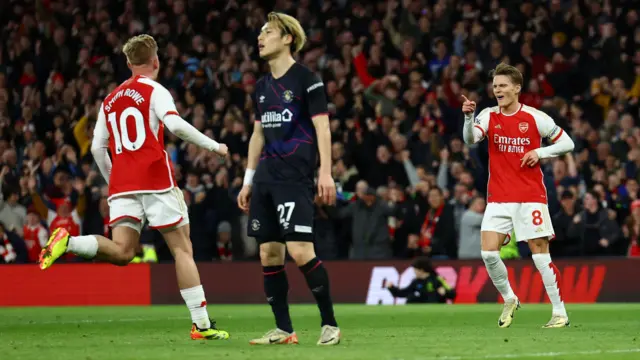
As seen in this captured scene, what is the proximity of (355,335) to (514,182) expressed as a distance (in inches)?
94.5

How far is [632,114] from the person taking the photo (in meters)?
21.5

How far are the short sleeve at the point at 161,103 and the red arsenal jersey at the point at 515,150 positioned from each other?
11.7 ft

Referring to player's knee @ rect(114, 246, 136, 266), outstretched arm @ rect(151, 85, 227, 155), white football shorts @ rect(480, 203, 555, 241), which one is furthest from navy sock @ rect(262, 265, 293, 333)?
white football shorts @ rect(480, 203, 555, 241)

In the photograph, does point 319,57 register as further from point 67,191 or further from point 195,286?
point 195,286

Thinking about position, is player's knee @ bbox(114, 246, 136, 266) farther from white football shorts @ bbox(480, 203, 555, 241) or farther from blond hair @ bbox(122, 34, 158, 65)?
white football shorts @ bbox(480, 203, 555, 241)

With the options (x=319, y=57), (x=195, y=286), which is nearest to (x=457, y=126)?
(x=319, y=57)

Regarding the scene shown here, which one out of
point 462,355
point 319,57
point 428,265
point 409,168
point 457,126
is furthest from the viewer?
point 319,57

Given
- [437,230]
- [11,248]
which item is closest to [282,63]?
[437,230]

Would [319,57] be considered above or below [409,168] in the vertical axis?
above

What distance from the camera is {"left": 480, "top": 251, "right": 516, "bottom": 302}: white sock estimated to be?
37.9 feet

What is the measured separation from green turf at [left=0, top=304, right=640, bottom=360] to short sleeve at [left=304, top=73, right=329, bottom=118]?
1.71m

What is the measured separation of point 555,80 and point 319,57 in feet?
15.0

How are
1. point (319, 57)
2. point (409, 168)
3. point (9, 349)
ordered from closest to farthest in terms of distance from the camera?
point (9, 349) → point (409, 168) → point (319, 57)

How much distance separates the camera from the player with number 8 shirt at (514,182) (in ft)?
38.0
